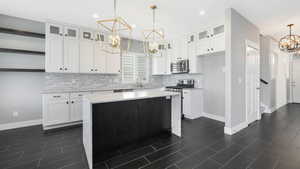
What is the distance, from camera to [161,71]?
17.6 feet

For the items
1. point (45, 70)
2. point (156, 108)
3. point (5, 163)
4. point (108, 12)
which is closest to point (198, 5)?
point (108, 12)

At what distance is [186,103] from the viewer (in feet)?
13.4

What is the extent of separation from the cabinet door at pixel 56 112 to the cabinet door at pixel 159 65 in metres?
3.33

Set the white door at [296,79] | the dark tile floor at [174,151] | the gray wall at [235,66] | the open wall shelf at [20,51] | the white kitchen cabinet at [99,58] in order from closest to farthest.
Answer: the dark tile floor at [174,151] → the gray wall at [235,66] → the open wall shelf at [20,51] → the white kitchen cabinet at [99,58] → the white door at [296,79]

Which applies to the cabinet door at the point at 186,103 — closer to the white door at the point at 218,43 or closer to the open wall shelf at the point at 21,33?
the white door at the point at 218,43

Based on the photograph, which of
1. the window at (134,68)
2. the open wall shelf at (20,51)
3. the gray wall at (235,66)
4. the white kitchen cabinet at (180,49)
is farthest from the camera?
the window at (134,68)

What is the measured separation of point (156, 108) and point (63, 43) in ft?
9.94

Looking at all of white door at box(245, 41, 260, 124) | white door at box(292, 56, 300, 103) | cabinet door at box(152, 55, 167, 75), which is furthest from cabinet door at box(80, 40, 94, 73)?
white door at box(292, 56, 300, 103)

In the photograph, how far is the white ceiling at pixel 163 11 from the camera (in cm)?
262

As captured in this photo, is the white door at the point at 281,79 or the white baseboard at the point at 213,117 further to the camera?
the white door at the point at 281,79

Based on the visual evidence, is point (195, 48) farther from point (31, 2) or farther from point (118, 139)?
point (31, 2)

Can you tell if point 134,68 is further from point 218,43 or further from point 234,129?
point 234,129

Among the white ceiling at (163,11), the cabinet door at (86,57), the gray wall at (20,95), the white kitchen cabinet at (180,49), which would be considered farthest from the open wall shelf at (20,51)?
the white kitchen cabinet at (180,49)

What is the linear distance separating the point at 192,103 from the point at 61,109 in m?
3.61
